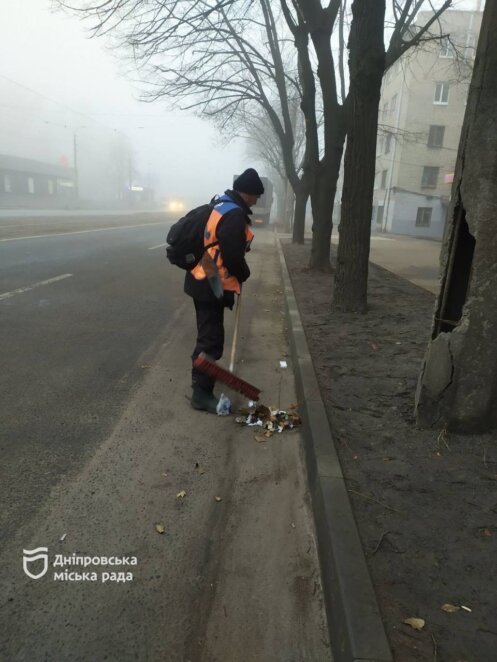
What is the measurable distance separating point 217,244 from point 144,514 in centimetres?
201

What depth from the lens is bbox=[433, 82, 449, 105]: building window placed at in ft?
119

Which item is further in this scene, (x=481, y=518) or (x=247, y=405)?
(x=247, y=405)

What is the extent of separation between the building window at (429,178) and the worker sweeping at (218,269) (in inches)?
1487

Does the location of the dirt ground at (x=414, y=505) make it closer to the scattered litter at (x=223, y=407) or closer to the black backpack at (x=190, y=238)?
the scattered litter at (x=223, y=407)

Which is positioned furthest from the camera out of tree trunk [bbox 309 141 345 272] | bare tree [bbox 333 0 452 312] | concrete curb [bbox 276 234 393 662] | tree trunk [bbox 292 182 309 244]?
tree trunk [bbox 292 182 309 244]

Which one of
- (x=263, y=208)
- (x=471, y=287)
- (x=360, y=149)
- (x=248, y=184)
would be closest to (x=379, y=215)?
(x=263, y=208)

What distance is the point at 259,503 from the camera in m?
2.97

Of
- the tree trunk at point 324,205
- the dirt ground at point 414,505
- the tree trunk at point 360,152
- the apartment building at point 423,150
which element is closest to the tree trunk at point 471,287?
the dirt ground at point 414,505

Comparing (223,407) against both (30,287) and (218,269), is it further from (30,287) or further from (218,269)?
(30,287)

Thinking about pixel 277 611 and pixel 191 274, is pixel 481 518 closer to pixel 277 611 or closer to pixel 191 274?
pixel 277 611

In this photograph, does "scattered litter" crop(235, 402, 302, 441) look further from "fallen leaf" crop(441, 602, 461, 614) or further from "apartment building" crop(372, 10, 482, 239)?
"apartment building" crop(372, 10, 482, 239)

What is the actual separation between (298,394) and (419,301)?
4.47 metres

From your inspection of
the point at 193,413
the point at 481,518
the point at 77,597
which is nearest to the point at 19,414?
the point at 193,413

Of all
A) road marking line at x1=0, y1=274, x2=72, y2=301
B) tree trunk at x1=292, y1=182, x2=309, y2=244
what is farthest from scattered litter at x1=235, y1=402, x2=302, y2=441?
tree trunk at x1=292, y1=182, x2=309, y2=244
